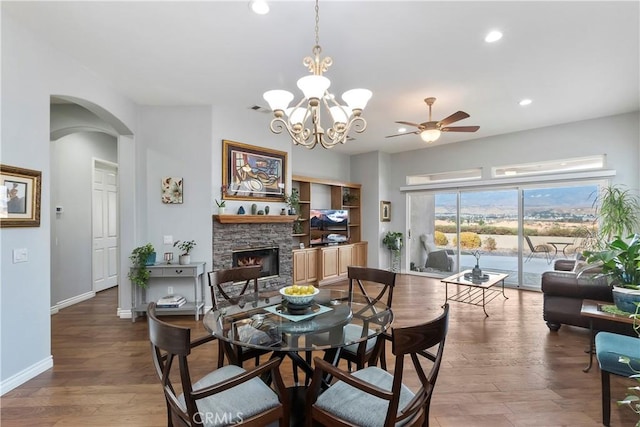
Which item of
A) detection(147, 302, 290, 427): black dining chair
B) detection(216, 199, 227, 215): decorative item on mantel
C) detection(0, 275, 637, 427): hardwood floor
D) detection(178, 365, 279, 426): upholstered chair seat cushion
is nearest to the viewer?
detection(147, 302, 290, 427): black dining chair

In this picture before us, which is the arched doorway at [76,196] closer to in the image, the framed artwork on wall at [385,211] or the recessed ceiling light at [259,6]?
the recessed ceiling light at [259,6]

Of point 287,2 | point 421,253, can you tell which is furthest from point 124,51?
point 421,253

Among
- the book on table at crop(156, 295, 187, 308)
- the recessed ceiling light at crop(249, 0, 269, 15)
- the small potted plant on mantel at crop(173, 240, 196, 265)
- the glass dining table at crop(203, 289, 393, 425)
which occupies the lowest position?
the book on table at crop(156, 295, 187, 308)

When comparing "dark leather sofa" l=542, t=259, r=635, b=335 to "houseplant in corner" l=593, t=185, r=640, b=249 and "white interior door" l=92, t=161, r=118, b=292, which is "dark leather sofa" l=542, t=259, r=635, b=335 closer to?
"houseplant in corner" l=593, t=185, r=640, b=249

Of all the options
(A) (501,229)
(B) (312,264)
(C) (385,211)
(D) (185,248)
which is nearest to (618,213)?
(A) (501,229)

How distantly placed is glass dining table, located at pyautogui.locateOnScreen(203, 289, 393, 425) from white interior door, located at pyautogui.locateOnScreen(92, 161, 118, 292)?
448 cm

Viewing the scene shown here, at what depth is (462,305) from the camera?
4.72 meters

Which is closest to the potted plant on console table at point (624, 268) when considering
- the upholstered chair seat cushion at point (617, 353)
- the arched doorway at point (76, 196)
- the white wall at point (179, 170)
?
the upholstered chair seat cushion at point (617, 353)

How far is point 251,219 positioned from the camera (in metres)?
4.68

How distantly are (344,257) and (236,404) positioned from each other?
534 cm

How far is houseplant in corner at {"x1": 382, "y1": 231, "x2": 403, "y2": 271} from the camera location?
7.30 metres

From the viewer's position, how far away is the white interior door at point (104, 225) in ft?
17.9

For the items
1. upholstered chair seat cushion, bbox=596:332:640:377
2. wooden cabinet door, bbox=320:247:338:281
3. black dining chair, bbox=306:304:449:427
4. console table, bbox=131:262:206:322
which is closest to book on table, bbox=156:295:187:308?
console table, bbox=131:262:206:322

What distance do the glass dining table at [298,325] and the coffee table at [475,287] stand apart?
8.50 feet
